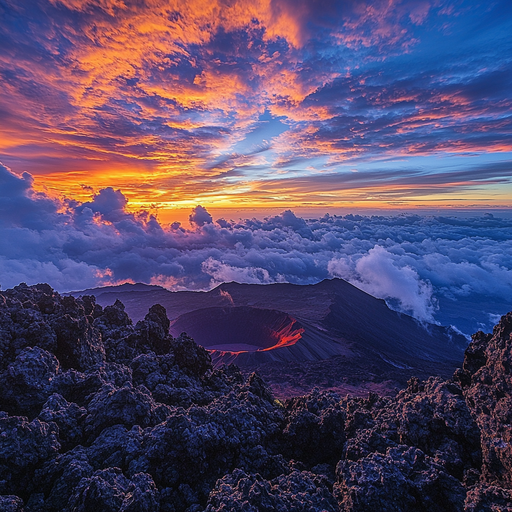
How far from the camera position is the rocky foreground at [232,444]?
313 inches

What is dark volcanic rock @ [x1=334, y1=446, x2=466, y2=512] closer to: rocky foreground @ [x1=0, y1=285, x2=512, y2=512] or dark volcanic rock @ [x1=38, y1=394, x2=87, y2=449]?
rocky foreground @ [x1=0, y1=285, x2=512, y2=512]

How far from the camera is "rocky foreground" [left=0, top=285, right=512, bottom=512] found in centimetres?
796

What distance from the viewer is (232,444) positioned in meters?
10.9

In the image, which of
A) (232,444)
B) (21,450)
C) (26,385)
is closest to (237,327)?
(26,385)

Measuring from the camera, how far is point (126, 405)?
1195 cm

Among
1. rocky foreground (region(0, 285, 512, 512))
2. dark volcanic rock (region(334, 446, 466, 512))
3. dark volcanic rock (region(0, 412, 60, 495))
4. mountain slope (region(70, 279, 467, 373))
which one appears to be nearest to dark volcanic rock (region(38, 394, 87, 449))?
rocky foreground (region(0, 285, 512, 512))

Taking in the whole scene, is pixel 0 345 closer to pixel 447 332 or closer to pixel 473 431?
pixel 473 431

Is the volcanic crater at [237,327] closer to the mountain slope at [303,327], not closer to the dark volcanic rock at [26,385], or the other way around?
the mountain slope at [303,327]

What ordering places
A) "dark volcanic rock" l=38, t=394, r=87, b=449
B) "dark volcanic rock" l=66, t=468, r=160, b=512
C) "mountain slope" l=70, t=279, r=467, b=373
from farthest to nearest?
"mountain slope" l=70, t=279, r=467, b=373, "dark volcanic rock" l=38, t=394, r=87, b=449, "dark volcanic rock" l=66, t=468, r=160, b=512

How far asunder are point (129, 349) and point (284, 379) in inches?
1951

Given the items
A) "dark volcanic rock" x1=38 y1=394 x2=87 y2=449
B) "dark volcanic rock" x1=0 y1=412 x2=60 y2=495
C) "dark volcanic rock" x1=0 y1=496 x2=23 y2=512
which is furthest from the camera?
"dark volcanic rock" x1=38 y1=394 x2=87 y2=449

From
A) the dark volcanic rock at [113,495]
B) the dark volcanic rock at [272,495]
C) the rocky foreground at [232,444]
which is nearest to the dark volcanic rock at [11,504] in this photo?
the rocky foreground at [232,444]

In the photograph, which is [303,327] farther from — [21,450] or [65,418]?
[21,450]

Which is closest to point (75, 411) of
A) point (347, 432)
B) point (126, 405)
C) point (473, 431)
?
point (126, 405)
